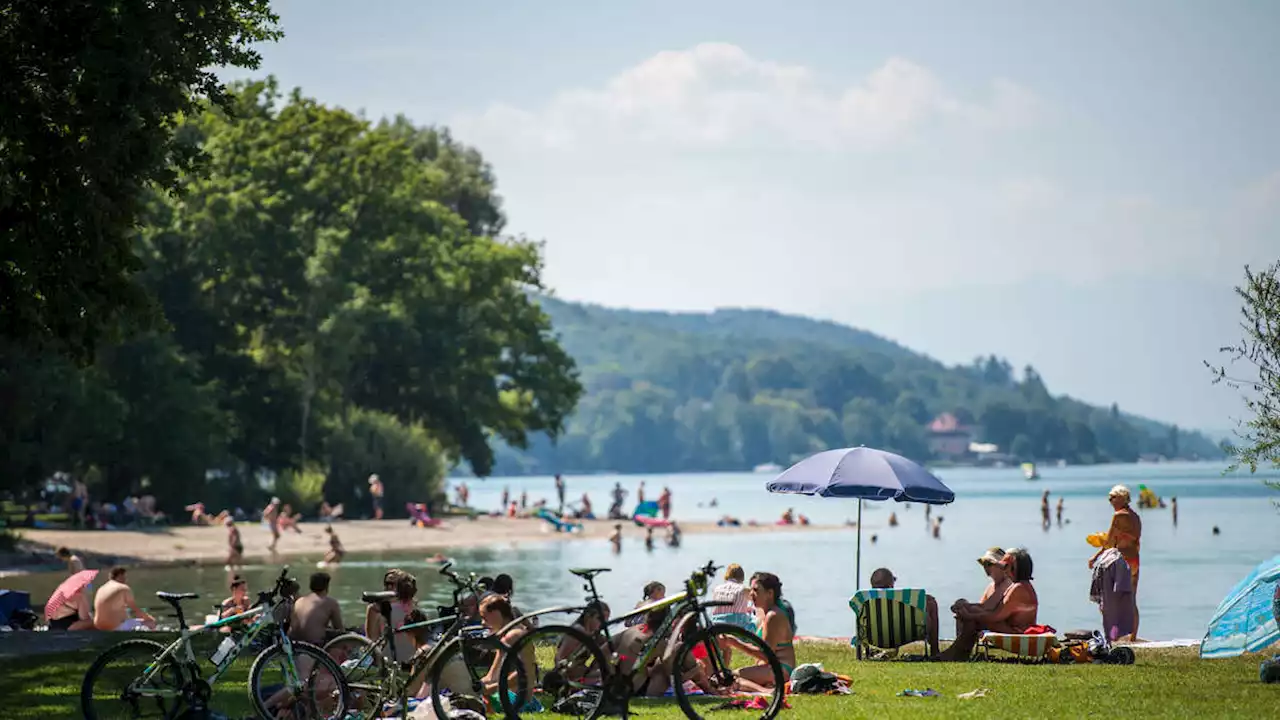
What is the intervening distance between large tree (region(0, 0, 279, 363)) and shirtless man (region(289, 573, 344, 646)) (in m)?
7.36

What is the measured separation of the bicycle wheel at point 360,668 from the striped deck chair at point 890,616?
7.10m

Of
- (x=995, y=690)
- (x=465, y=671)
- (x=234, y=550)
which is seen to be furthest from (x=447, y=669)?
(x=234, y=550)

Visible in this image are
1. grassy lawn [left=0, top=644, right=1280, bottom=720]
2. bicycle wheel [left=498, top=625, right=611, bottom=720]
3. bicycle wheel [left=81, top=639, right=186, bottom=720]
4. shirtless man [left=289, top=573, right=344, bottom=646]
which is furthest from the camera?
shirtless man [left=289, top=573, right=344, bottom=646]

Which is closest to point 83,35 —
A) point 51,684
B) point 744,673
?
point 51,684

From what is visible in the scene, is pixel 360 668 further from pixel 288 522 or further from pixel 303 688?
pixel 288 522

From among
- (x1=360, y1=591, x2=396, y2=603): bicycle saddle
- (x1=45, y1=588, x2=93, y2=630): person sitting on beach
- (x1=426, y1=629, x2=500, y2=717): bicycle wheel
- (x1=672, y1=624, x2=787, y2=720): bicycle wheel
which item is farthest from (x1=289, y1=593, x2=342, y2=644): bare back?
(x1=45, y1=588, x2=93, y2=630): person sitting on beach

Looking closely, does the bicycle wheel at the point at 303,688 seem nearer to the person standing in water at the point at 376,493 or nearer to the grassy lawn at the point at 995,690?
the grassy lawn at the point at 995,690

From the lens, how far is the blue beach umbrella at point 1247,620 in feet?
59.0

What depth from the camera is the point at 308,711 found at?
12750 mm

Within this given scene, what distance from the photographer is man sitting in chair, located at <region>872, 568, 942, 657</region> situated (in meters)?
18.8

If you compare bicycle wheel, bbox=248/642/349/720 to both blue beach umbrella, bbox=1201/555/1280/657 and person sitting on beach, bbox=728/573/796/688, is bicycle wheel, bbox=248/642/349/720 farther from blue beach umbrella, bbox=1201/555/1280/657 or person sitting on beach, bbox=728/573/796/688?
blue beach umbrella, bbox=1201/555/1280/657

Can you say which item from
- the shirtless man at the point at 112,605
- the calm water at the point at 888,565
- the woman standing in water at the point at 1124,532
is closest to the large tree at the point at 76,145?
the shirtless man at the point at 112,605

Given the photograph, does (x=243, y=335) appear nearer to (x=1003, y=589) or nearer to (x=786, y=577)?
(x=786, y=577)

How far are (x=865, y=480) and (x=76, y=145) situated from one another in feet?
32.9
